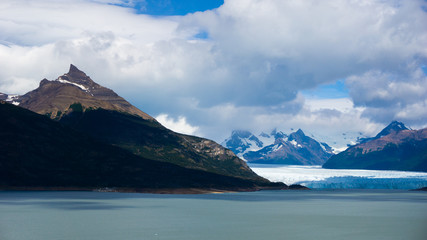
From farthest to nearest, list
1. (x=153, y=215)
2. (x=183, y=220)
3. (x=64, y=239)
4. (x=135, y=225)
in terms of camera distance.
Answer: (x=153, y=215)
(x=183, y=220)
(x=135, y=225)
(x=64, y=239)

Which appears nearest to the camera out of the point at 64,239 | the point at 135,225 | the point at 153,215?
the point at 64,239

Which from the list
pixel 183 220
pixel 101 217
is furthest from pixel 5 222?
pixel 183 220

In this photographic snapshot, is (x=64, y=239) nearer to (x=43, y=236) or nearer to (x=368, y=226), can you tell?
(x=43, y=236)

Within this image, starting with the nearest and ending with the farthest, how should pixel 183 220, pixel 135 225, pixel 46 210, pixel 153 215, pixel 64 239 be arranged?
pixel 64 239, pixel 135 225, pixel 183 220, pixel 153 215, pixel 46 210

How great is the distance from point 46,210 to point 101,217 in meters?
31.7

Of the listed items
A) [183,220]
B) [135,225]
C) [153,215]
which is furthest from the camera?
[153,215]

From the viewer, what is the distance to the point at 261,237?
107 meters

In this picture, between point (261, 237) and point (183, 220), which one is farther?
point (183, 220)

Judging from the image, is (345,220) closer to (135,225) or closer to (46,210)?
(135,225)

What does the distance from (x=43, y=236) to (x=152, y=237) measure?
22.1 m

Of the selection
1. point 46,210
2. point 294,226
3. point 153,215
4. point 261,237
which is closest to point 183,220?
point 153,215

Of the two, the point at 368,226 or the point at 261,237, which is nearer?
the point at 261,237

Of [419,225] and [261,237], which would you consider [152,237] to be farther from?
[419,225]

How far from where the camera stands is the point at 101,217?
149m
